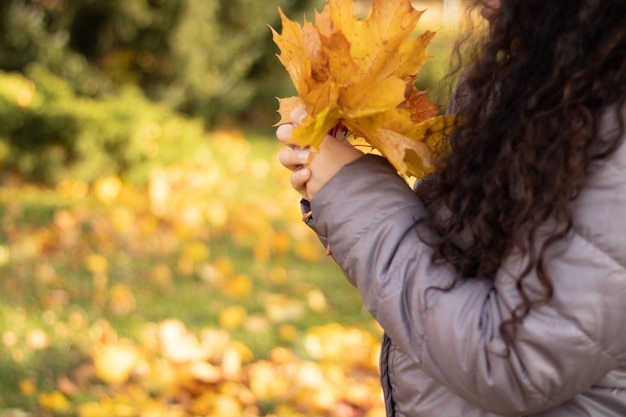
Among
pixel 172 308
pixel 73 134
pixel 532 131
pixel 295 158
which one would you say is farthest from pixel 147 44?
pixel 532 131

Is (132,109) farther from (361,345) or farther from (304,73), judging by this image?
(304,73)

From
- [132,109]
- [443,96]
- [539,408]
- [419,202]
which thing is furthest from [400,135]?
[132,109]

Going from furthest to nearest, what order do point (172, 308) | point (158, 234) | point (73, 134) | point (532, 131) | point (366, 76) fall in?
point (73, 134) → point (158, 234) → point (172, 308) → point (366, 76) → point (532, 131)

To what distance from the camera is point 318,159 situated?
1.41 metres

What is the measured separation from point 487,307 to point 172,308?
2.65 metres

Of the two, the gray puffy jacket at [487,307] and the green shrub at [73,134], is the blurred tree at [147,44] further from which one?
the gray puffy jacket at [487,307]

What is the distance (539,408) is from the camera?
4.02 ft

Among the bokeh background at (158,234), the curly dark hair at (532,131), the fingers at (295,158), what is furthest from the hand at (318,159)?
the bokeh background at (158,234)

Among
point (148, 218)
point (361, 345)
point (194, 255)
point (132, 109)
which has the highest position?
point (132, 109)

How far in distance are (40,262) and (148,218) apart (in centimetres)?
86

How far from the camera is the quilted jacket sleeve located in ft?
3.72

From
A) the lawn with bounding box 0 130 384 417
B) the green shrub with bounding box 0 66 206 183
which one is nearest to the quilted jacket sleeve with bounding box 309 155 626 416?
the lawn with bounding box 0 130 384 417

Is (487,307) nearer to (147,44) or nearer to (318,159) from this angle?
(318,159)

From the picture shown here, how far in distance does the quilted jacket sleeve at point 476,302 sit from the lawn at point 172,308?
5.16 feet
